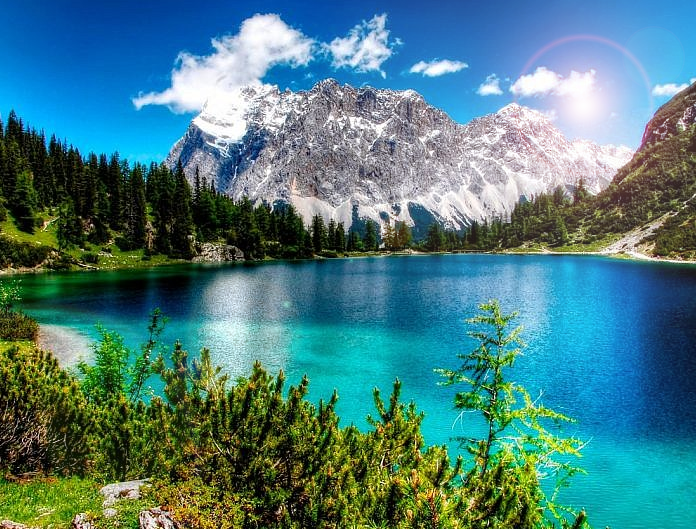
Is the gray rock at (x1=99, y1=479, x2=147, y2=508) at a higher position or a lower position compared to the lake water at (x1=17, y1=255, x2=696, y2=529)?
higher

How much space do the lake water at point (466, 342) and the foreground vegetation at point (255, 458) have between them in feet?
45.5

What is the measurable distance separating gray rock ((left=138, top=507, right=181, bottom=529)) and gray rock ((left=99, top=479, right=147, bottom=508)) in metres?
1.67

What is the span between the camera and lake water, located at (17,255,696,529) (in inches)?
897

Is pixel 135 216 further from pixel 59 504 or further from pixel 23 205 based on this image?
pixel 59 504

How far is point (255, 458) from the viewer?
9523 mm

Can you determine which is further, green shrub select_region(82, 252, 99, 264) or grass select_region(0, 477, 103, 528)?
green shrub select_region(82, 252, 99, 264)

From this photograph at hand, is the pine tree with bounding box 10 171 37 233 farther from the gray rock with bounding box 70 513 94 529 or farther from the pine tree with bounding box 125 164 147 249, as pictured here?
the gray rock with bounding box 70 513 94 529

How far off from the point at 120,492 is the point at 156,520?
8.30 ft

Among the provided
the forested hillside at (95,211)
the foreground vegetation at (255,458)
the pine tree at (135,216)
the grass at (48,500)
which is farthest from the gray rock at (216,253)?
the grass at (48,500)

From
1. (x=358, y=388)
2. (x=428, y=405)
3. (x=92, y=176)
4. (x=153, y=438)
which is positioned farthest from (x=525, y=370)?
(x=92, y=176)

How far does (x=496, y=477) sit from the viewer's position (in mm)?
7469

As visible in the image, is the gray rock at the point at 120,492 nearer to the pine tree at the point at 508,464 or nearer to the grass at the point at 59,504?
the grass at the point at 59,504

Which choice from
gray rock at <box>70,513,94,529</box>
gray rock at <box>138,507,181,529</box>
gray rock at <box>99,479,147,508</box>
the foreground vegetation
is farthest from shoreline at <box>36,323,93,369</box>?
gray rock at <box>138,507,181,529</box>

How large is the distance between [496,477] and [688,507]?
19.2 metres
